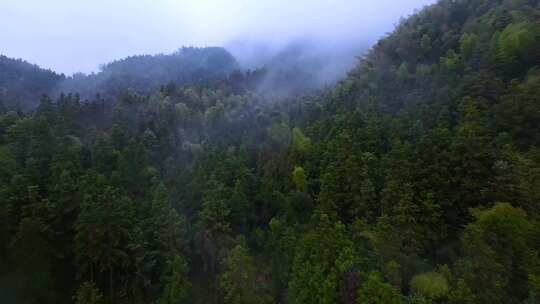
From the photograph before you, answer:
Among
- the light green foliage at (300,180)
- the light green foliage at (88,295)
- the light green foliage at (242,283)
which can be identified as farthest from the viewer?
the light green foliage at (300,180)

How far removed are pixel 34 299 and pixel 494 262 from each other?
99.8 feet

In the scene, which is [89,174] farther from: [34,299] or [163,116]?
[163,116]

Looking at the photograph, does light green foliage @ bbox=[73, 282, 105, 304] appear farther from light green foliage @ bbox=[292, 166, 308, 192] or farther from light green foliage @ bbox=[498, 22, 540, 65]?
light green foliage @ bbox=[498, 22, 540, 65]

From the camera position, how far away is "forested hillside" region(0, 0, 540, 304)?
994 inches

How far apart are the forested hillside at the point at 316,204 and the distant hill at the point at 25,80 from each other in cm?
3639

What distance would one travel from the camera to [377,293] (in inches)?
934

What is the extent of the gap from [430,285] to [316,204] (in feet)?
43.6

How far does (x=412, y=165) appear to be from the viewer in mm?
31156

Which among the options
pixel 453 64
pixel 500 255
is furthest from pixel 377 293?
pixel 453 64

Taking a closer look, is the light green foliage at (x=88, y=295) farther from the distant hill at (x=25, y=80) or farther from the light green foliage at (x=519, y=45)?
the distant hill at (x=25, y=80)

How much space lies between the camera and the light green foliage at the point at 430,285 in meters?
23.2

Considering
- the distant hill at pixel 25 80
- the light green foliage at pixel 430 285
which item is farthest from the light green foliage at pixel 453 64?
the distant hill at pixel 25 80

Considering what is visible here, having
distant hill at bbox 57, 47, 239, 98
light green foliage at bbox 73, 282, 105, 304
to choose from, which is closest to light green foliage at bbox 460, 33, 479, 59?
light green foliage at bbox 73, 282, 105, 304

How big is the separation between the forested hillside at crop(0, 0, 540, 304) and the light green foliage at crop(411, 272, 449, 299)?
0.09 meters
